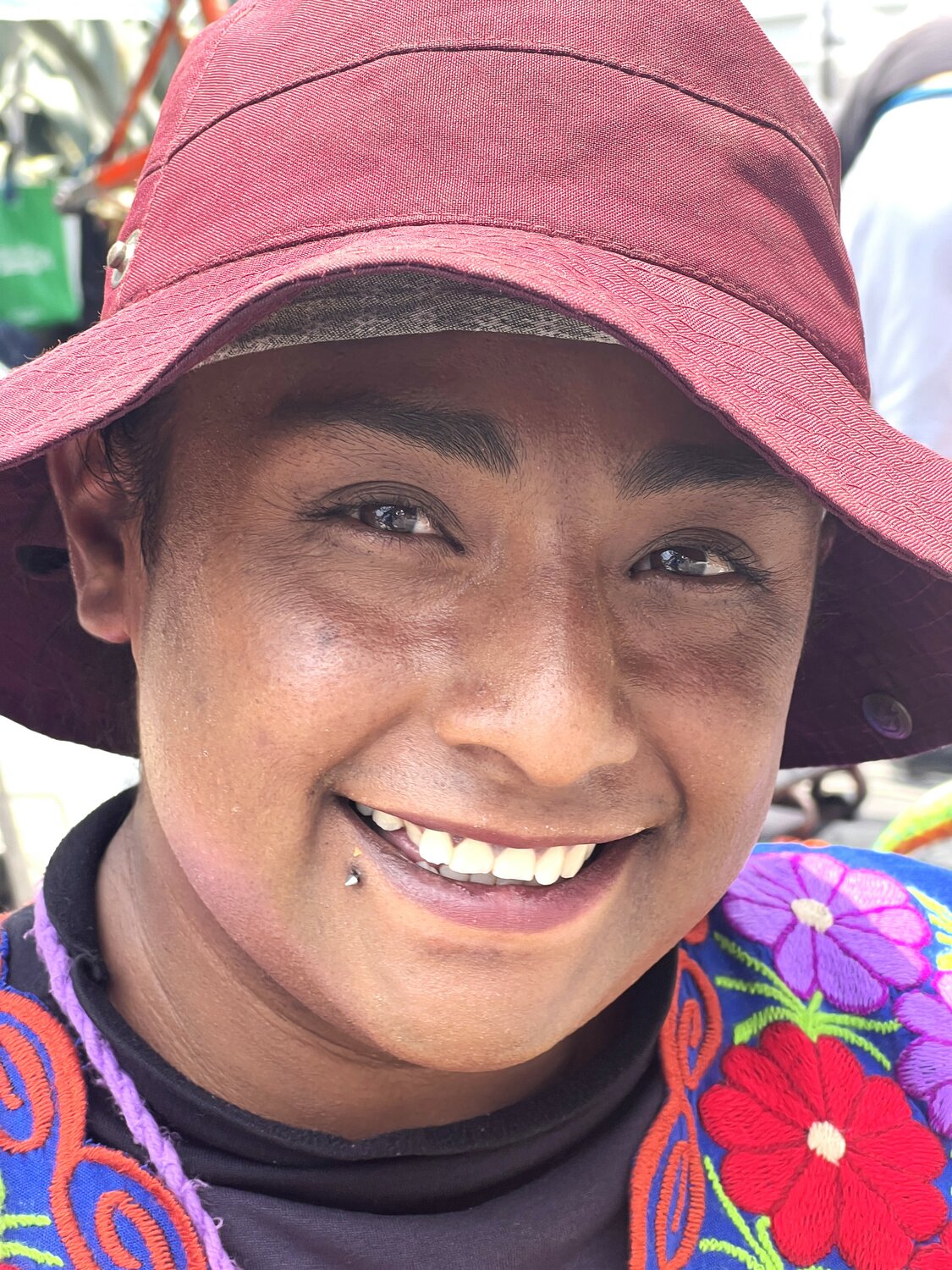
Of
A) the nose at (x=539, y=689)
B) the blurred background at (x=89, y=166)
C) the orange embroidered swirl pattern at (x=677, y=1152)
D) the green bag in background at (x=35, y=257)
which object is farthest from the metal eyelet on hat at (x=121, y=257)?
the green bag in background at (x=35, y=257)

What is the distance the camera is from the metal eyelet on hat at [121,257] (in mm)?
959

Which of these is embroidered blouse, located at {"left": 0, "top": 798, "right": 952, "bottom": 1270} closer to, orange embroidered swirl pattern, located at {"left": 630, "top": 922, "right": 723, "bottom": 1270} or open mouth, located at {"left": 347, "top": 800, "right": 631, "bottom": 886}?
orange embroidered swirl pattern, located at {"left": 630, "top": 922, "right": 723, "bottom": 1270}

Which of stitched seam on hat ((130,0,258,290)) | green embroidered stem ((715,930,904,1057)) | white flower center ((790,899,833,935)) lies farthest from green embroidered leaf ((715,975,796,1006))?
stitched seam on hat ((130,0,258,290))

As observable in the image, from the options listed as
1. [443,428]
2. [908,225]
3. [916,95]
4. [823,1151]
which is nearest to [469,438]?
[443,428]

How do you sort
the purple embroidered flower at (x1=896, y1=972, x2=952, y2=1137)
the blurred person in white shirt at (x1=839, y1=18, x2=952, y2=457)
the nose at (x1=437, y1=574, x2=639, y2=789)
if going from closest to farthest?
the nose at (x1=437, y1=574, x2=639, y2=789) < the purple embroidered flower at (x1=896, y1=972, x2=952, y2=1137) < the blurred person in white shirt at (x1=839, y1=18, x2=952, y2=457)

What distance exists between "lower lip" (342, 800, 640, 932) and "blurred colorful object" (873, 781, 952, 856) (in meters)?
0.98

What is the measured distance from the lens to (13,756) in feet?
9.27

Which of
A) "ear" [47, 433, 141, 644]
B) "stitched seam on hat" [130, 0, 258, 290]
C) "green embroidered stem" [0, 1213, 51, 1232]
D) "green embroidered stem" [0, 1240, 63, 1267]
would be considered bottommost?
"green embroidered stem" [0, 1240, 63, 1267]

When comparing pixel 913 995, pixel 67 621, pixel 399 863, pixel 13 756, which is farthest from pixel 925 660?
pixel 13 756

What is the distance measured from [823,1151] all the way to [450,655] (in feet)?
2.37

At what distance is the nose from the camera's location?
2.75ft

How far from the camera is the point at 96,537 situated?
109 cm

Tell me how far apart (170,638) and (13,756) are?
207cm

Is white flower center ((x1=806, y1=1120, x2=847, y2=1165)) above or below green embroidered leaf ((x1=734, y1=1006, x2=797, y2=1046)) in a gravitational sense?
below
